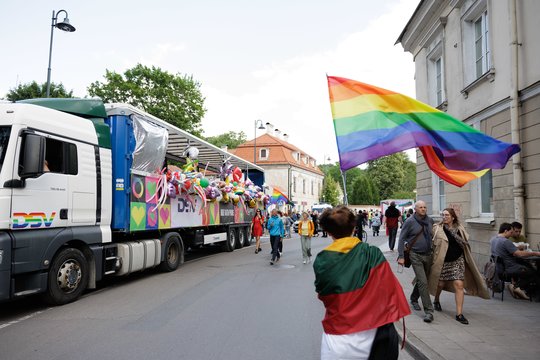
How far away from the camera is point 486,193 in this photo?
35.7 feet

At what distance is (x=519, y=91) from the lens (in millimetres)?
8836

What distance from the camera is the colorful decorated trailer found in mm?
6473

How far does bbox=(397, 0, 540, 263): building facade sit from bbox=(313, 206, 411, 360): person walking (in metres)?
6.89

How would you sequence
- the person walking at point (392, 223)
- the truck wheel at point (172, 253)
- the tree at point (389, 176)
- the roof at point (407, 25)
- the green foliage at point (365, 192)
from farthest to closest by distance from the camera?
the green foliage at point (365, 192) < the tree at point (389, 176) < the person walking at point (392, 223) < the roof at point (407, 25) < the truck wheel at point (172, 253)

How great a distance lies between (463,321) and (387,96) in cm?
334

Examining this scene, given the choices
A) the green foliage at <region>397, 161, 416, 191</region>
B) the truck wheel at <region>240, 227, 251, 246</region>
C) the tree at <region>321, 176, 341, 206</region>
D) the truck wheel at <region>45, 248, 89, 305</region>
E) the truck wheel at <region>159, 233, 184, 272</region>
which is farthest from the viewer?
the green foliage at <region>397, 161, 416, 191</region>

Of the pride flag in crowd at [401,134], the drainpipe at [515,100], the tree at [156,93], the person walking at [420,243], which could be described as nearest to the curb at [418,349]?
the person walking at [420,243]

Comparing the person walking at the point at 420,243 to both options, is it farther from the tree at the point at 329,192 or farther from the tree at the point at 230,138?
the tree at the point at 230,138

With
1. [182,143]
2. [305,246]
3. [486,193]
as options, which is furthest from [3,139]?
[486,193]

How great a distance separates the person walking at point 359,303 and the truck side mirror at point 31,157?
5230mm

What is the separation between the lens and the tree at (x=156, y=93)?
115 feet

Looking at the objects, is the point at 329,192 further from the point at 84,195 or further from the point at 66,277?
the point at 66,277

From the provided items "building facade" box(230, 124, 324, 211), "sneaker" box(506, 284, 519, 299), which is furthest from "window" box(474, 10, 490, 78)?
"building facade" box(230, 124, 324, 211)

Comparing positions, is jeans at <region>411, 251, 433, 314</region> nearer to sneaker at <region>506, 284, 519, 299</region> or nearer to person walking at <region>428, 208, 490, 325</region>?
person walking at <region>428, 208, 490, 325</region>
